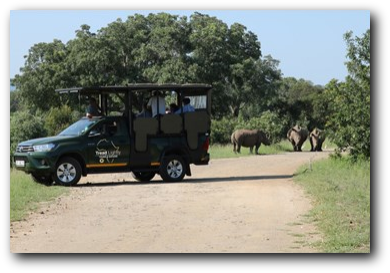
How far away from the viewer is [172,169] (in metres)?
22.1

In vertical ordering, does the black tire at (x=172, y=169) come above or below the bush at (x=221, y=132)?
below

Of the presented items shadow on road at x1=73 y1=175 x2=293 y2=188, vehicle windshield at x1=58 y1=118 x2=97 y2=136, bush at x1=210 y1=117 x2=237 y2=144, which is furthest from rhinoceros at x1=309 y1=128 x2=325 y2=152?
vehicle windshield at x1=58 y1=118 x2=97 y2=136

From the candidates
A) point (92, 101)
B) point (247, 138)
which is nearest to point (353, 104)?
point (92, 101)

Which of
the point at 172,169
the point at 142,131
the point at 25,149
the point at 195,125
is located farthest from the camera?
the point at 195,125

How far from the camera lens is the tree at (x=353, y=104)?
24.2 m

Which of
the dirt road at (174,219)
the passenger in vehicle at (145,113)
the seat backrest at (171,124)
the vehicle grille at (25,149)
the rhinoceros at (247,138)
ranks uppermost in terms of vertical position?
the passenger in vehicle at (145,113)

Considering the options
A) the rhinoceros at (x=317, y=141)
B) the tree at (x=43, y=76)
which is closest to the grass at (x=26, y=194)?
the rhinoceros at (x=317, y=141)

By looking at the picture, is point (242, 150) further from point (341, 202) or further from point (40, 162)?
point (341, 202)

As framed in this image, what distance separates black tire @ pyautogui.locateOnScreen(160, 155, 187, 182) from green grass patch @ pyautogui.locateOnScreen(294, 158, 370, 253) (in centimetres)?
305

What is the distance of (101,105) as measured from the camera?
22.9m

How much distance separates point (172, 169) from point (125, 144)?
1.45 m

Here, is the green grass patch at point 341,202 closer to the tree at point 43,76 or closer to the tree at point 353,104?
the tree at point 353,104

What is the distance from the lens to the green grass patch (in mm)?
11180

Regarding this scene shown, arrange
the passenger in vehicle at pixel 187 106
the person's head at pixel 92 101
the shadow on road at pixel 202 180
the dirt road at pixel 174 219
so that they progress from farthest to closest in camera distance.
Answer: the passenger in vehicle at pixel 187 106 → the person's head at pixel 92 101 → the shadow on road at pixel 202 180 → the dirt road at pixel 174 219
